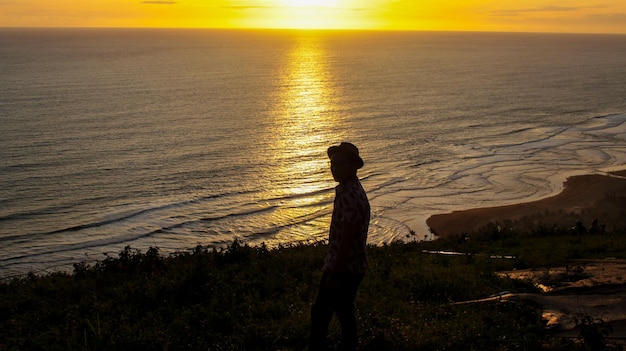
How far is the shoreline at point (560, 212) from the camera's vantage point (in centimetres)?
2925

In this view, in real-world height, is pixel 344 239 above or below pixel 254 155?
above

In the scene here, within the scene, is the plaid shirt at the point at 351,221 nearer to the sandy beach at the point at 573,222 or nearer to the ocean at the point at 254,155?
the sandy beach at the point at 573,222

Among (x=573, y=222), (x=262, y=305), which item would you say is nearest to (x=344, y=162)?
(x=262, y=305)

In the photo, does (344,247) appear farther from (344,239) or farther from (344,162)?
(344,162)

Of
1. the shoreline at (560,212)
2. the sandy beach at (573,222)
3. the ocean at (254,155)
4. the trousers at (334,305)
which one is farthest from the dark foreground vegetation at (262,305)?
the shoreline at (560,212)

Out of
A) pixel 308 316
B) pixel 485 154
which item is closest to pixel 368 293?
pixel 308 316

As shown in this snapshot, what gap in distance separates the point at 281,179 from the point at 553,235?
65.6ft

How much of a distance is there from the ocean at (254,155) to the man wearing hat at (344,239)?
57.6ft

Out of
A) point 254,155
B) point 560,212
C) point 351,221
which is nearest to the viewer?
point 351,221

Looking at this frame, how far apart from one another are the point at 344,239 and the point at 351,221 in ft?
0.77

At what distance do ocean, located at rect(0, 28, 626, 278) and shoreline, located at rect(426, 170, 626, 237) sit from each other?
110cm

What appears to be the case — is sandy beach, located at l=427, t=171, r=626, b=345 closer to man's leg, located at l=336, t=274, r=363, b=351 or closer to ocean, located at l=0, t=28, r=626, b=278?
ocean, located at l=0, t=28, r=626, b=278

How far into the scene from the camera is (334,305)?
7340 mm

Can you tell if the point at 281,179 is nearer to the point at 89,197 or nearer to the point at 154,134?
the point at 89,197
